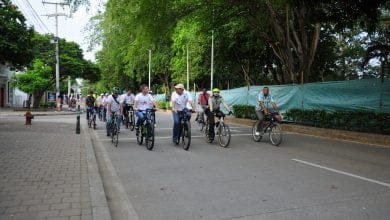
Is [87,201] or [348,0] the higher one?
[348,0]

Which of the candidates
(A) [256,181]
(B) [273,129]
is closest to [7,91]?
(B) [273,129]

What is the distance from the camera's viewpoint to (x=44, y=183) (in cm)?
687

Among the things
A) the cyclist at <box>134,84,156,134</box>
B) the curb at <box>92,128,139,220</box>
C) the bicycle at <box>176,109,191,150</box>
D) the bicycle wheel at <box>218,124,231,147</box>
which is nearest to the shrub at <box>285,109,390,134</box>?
the bicycle wheel at <box>218,124,231,147</box>

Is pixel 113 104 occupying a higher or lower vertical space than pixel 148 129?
higher

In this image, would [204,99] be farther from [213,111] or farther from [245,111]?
[245,111]

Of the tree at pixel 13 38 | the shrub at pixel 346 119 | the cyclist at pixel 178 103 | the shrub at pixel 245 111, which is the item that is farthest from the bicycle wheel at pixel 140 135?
the tree at pixel 13 38

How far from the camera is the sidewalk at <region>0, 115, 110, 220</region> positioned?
5277mm

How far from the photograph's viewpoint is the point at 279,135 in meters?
12.6

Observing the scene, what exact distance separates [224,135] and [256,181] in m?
5.00

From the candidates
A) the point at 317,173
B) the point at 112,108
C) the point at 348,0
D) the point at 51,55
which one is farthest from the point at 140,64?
the point at 317,173

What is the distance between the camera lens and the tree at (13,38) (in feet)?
68.0

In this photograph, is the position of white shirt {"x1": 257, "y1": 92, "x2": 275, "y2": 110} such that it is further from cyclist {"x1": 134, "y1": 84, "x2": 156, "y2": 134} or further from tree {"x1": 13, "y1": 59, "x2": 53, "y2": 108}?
tree {"x1": 13, "y1": 59, "x2": 53, "y2": 108}

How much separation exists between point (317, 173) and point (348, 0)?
5901mm

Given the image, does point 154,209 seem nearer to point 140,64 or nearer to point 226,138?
point 226,138
